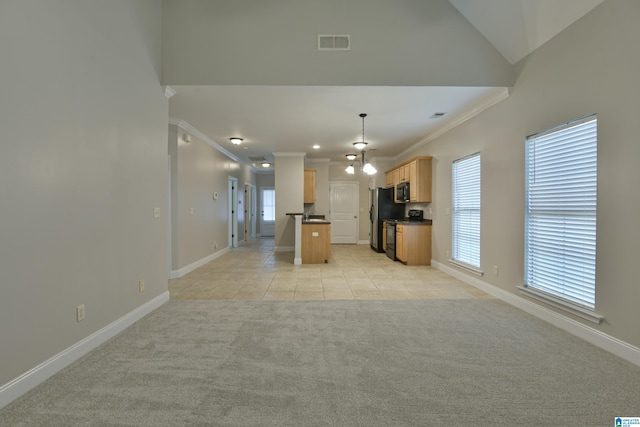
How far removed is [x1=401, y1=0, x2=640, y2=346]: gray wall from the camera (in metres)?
2.23

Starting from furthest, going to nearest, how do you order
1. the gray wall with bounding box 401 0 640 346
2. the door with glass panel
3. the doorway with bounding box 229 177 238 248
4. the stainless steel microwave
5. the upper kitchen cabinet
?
1. the door with glass panel
2. the doorway with bounding box 229 177 238 248
3. the stainless steel microwave
4. the upper kitchen cabinet
5. the gray wall with bounding box 401 0 640 346

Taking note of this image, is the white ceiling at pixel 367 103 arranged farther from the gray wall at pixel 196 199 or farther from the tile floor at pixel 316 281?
the tile floor at pixel 316 281

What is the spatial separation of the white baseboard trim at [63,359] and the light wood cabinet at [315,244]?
344cm

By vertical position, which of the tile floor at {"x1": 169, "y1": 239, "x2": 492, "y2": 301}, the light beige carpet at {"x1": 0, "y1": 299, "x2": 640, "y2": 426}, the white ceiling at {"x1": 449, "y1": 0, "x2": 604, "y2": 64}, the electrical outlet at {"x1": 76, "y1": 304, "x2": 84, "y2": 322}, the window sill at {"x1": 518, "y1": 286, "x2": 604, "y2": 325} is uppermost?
the white ceiling at {"x1": 449, "y1": 0, "x2": 604, "y2": 64}

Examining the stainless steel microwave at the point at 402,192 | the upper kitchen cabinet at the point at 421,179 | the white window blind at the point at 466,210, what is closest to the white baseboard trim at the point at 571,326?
the white window blind at the point at 466,210

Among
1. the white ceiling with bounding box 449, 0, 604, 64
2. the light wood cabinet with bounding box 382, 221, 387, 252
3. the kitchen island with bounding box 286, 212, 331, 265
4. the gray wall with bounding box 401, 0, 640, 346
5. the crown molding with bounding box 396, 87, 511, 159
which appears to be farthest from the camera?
the light wood cabinet with bounding box 382, 221, 387, 252

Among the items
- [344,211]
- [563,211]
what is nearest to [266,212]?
[344,211]

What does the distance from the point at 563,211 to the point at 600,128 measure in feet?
2.66

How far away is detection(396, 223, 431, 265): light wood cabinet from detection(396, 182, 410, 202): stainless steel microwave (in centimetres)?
81

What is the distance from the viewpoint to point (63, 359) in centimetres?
210

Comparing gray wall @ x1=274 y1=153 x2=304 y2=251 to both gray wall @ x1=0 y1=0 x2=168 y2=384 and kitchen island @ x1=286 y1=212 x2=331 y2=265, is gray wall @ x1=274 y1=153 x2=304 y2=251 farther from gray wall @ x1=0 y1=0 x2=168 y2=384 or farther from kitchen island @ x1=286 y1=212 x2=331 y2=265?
gray wall @ x1=0 y1=0 x2=168 y2=384

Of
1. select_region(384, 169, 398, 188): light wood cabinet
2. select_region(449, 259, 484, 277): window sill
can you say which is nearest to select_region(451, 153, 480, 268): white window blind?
select_region(449, 259, 484, 277): window sill

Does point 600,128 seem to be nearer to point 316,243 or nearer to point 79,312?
point 79,312

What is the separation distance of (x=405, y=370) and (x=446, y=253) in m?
Answer: 3.74
